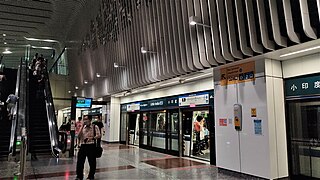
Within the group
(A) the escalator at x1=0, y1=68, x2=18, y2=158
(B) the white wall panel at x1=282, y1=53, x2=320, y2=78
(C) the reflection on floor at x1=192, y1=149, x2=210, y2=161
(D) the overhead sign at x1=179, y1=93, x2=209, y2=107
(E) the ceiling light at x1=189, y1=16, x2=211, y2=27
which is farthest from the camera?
(A) the escalator at x1=0, y1=68, x2=18, y2=158

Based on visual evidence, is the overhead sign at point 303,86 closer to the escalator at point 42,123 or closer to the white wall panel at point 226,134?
the white wall panel at point 226,134

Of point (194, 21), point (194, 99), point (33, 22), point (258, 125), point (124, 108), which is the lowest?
point (258, 125)

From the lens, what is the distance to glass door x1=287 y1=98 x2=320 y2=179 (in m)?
5.66

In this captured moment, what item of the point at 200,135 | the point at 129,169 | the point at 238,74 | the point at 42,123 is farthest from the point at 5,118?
the point at 238,74

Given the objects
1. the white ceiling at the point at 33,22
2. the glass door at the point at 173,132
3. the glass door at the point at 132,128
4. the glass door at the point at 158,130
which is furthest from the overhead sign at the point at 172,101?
the white ceiling at the point at 33,22

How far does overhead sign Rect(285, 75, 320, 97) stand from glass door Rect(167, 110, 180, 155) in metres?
4.58

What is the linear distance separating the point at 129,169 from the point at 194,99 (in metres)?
3.19

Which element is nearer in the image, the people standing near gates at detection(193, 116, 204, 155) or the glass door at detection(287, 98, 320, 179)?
the glass door at detection(287, 98, 320, 179)

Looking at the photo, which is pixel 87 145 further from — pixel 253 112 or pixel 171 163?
pixel 253 112

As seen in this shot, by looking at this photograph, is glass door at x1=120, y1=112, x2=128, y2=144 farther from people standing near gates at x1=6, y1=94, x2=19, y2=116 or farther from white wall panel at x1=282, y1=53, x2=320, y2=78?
white wall panel at x1=282, y1=53, x2=320, y2=78

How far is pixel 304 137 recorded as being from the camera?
5.88 metres

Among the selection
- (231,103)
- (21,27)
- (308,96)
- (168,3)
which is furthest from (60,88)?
(308,96)

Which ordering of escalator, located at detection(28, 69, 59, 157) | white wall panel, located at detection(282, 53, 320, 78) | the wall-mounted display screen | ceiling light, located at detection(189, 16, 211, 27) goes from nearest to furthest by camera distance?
1. white wall panel, located at detection(282, 53, 320, 78)
2. ceiling light, located at detection(189, 16, 211, 27)
3. escalator, located at detection(28, 69, 59, 157)
4. the wall-mounted display screen

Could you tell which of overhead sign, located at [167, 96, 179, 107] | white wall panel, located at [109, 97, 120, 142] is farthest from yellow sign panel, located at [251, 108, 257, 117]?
white wall panel, located at [109, 97, 120, 142]
